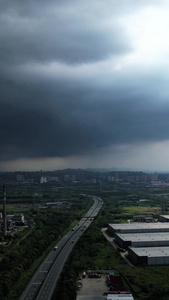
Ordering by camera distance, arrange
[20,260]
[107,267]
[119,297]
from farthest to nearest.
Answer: [20,260] < [107,267] < [119,297]

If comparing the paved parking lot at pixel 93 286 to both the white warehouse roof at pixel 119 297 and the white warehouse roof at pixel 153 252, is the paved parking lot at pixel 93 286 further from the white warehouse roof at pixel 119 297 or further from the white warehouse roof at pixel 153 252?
the white warehouse roof at pixel 153 252

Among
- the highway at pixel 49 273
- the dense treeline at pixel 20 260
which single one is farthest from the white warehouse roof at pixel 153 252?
the dense treeline at pixel 20 260

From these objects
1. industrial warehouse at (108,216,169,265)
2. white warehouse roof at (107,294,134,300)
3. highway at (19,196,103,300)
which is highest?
industrial warehouse at (108,216,169,265)

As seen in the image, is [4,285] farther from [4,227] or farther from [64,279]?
[4,227]

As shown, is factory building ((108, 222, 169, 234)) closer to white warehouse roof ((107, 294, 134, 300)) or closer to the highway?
the highway

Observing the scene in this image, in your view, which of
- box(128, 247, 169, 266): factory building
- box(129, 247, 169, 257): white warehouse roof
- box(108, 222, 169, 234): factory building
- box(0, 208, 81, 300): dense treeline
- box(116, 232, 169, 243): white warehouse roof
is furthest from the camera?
box(108, 222, 169, 234): factory building

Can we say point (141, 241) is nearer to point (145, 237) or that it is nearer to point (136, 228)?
point (145, 237)

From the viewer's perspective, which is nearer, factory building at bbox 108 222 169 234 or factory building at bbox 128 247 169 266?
factory building at bbox 128 247 169 266

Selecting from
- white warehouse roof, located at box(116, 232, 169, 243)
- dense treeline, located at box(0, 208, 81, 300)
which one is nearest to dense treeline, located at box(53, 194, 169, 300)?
white warehouse roof, located at box(116, 232, 169, 243)

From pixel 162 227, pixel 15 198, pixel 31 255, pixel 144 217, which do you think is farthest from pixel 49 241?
pixel 15 198

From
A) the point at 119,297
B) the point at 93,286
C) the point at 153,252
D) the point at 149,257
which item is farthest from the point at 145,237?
the point at 119,297
